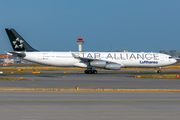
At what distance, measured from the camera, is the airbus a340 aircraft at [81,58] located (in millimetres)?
45513

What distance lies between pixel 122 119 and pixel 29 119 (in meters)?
3.24

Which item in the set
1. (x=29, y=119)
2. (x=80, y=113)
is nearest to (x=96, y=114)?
(x=80, y=113)

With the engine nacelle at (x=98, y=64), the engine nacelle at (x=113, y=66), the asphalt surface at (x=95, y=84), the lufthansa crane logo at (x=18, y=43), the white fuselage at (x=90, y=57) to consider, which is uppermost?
the lufthansa crane logo at (x=18, y=43)

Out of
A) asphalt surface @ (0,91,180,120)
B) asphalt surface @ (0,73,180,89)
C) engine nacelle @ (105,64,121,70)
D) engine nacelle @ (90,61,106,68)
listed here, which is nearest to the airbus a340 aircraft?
engine nacelle @ (90,61,106,68)

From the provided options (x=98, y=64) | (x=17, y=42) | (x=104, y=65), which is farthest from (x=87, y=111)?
(x=17, y=42)

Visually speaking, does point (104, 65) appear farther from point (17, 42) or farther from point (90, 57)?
point (17, 42)

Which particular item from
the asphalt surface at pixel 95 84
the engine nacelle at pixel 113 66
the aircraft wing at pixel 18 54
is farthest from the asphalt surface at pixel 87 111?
the aircraft wing at pixel 18 54

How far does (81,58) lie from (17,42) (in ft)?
40.1

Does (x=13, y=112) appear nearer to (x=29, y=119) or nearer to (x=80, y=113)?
(x=29, y=119)

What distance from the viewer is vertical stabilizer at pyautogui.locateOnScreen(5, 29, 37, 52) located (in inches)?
1885

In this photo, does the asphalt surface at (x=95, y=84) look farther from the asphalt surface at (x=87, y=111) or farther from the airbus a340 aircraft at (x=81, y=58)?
the airbus a340 aircraft at (x=81, y=58)

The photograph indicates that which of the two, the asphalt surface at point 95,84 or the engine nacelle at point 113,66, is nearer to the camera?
the asphalt surface at point 95,84

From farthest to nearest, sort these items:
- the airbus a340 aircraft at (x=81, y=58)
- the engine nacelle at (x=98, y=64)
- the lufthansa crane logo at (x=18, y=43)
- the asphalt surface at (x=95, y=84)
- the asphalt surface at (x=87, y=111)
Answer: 1. the lufthansa crane logo at (x=18, y=43)
2. the airbus a340 aircraft at (x=81, y=58)
3. the engine nacelle at (x=98, y=64)
4. the asphalt surface at (x=95, y=84)
5. the asphalt surface at (x=87, y=111)

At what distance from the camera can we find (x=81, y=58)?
4459 centimetres
